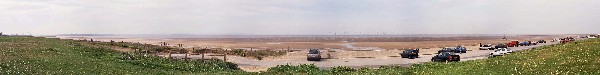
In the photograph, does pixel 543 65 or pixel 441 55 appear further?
pixel 441 55

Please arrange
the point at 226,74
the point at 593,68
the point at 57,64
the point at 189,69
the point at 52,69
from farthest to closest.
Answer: the point at 189,69 < the point at 226,74 < the point at 57,64 < the point at 52,69 < the point at 593,68

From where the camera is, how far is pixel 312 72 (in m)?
31.9

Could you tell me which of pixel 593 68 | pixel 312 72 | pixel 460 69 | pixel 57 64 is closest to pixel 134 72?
pixel 57 64

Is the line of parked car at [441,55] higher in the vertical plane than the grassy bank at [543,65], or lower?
lower

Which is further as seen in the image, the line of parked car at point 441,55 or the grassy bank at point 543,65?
the line of parked car at point 441,55

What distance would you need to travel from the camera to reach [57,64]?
2773cm

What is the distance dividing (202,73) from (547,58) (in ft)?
60.9

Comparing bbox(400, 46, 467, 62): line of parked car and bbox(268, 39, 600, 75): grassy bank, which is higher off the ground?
bbox(268, 39, 600, 75): grassy bank

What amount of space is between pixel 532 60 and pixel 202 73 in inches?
709

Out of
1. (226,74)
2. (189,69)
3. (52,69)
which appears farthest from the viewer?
(189,69)

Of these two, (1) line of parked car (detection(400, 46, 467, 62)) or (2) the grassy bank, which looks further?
(1) line of parked car (detection(400, 46, 467, 62))

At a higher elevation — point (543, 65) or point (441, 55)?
point (543, 65)

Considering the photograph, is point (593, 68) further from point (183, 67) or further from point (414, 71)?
point (183, 67)

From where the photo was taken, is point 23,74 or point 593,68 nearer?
point 593,68
